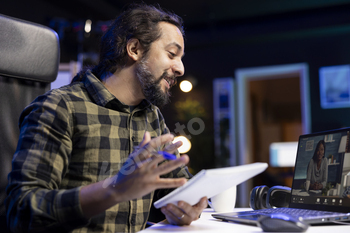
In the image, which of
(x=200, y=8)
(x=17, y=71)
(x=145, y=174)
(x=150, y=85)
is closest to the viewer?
(x=145, y=174)

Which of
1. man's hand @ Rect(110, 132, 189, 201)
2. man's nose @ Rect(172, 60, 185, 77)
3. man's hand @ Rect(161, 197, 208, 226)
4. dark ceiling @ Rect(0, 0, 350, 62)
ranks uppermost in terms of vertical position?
dark ceiling @ Rect(0, 0, 350, 62)

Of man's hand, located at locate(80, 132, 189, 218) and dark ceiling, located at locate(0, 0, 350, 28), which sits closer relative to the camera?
man's hand, located at locate(80, 132, 189, 218)

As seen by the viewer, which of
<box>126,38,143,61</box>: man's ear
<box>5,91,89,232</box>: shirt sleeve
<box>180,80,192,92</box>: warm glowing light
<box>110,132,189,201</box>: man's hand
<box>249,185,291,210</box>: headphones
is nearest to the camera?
<box>110,132,189,201</box>: man's hand

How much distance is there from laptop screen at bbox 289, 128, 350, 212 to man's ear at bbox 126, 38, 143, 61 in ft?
2.67

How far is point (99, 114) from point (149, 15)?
0.65m

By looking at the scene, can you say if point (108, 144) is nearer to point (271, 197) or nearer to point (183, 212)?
point (183, 212)

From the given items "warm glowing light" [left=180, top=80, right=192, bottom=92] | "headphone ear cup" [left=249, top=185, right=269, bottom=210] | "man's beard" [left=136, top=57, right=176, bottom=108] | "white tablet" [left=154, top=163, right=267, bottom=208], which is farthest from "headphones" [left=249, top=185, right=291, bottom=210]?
"warm glowing light" [left=180, top=80, right=192, bottom=92]

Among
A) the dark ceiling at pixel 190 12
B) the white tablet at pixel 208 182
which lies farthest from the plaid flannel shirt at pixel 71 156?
the dark ceiling at pixel 190 12

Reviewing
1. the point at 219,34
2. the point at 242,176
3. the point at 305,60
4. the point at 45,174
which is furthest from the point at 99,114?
the point at 305,60

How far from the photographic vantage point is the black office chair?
1.17 meters

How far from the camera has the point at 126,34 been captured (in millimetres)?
1530

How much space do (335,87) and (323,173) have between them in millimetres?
4477

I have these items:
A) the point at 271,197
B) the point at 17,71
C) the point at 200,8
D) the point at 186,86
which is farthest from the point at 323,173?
the point at 186,86

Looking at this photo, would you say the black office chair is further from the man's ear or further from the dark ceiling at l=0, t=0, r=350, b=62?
the dark ceiling at l=0, t=0, r=350, b=62
